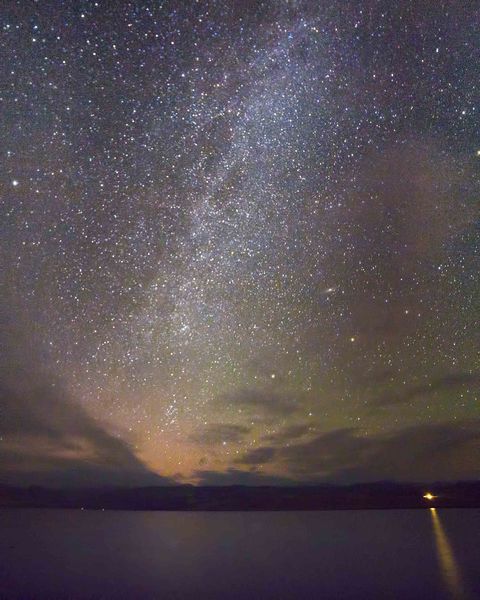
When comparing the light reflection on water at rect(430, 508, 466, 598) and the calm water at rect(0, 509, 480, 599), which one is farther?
the light reflection on water at rect(430, 508, 466, 598)

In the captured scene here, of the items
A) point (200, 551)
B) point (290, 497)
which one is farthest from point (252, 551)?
point (290, 497)

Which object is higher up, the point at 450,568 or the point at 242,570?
the point at 242,570

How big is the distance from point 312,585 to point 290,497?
119m

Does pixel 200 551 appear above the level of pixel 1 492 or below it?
below

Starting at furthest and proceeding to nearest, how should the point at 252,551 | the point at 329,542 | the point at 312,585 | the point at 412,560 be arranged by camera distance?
the point at 329,542 → the point at 252,551 → the point at 412,560 → the point at 312,585

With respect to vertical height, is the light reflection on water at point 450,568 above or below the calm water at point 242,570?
below

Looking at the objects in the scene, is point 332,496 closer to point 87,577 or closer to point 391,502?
point 391,502

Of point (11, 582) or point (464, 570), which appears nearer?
point (11, 582)

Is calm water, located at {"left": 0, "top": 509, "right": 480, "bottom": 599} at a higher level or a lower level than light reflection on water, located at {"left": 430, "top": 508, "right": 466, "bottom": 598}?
higher

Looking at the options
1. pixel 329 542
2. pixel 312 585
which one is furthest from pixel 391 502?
pixel 312 585

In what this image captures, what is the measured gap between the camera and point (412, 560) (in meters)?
25.6

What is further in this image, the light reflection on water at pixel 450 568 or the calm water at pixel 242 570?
the light reflection on water at pixel 450 568

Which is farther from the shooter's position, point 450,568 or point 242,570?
point 450,568

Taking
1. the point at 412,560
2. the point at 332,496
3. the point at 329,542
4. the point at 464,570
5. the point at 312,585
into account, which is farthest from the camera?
the point at 332,496
